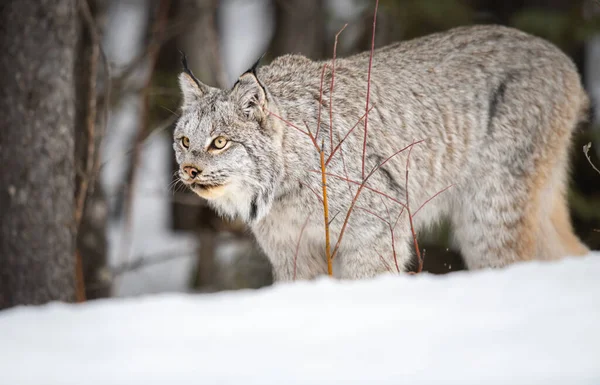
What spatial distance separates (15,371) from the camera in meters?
2.50

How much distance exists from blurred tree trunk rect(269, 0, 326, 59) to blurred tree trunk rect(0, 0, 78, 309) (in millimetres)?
4909

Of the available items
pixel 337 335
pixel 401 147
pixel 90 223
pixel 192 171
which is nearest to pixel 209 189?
pixel 192 171

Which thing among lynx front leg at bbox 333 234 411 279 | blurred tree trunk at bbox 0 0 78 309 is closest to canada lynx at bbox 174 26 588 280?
lynx front leg at bbox 333 234 411 279

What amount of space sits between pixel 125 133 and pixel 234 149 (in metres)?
7.90

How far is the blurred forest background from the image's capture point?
4387 mm

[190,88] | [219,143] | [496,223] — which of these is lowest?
[496,223]

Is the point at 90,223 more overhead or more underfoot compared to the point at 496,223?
more underfoot

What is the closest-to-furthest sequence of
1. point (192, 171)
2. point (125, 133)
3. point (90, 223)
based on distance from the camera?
1. point (192, 171)
2. point (90, 223)
3. point (125, 133)

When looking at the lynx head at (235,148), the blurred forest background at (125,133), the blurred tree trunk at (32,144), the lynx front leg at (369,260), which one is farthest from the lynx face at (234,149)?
the blurred tree trunk at (32,144)

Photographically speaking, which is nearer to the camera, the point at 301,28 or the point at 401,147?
the point at 401,147

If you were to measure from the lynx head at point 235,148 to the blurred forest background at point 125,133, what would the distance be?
451mm

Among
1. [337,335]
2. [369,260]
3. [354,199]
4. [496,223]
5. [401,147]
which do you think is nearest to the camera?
[337,335]

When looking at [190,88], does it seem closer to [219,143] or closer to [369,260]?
[219,143]

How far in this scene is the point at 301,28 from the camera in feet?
30.5
